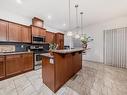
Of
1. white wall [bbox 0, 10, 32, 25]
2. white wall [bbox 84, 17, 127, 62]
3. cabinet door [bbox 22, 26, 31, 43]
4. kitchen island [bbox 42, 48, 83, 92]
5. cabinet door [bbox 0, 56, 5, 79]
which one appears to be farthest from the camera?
white wall [bbox 84, 17, 127, 62]

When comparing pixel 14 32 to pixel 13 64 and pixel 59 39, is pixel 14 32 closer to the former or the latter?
pixel 13 64

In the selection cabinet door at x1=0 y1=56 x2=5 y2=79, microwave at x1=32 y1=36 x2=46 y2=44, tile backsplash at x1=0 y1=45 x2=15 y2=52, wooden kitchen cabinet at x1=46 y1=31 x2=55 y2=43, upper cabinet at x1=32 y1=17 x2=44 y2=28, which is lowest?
cabinet door at x1=0 y1=56 x2=5 y2=79

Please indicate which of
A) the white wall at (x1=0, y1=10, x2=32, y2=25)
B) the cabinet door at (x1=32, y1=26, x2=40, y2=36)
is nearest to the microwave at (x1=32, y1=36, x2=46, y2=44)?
the cabinet door at (x1=32, y1=26, x2=40, y2=36)

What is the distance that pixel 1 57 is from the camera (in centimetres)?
288

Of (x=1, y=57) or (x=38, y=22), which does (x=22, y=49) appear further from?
(x=38, y=22)

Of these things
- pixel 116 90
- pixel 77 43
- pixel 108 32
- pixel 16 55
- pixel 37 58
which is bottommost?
pixel 116 90

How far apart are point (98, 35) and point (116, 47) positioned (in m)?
1.50

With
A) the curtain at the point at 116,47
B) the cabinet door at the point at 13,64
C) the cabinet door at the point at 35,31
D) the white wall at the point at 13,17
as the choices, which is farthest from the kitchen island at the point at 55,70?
the curtain at the point at 116,47

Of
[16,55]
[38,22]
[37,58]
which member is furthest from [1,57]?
[38,22]

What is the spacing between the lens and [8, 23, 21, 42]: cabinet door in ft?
11.4

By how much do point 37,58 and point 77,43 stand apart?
4.12 meters

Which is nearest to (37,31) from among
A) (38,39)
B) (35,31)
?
(35,31)

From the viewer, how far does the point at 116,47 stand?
4816 millimetres

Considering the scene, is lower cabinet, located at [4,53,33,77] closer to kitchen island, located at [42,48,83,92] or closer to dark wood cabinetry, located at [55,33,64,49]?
kitchen island, located at [42,48,83,92]
